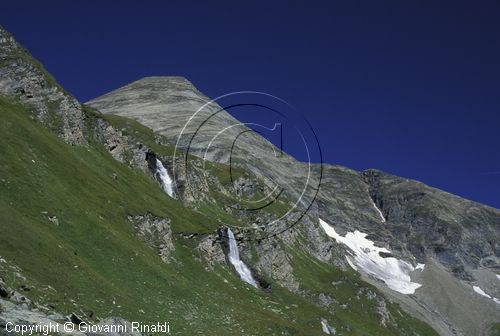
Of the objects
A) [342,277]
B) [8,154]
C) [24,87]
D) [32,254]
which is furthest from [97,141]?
[342,277]

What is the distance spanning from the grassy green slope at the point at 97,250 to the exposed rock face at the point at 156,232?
1.47 m

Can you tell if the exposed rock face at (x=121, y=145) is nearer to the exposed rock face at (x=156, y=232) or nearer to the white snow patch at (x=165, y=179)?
the white snow patch at (x=165, y=179)

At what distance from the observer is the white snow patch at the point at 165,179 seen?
400ft

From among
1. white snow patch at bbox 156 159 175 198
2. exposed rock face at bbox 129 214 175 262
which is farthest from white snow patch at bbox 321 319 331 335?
white snow patch at bbox 156 159 175 198

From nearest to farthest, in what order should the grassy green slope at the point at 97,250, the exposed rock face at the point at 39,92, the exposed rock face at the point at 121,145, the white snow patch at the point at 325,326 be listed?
the grassy green slope at the point at 97,250
the exposed rock face at the point at 39,92
the white snow patch at the point at 325,326
the exposed rock face at the point at 121,145

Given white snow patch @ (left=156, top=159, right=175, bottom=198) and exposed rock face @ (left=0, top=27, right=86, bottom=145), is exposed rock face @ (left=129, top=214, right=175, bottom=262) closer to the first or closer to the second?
exposed rock face @ (left=0, top=27, right=86, bottom=145)

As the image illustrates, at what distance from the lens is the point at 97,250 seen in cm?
5991

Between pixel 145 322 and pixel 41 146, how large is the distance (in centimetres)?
3527

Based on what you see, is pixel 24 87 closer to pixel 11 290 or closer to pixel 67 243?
pixel 67 243

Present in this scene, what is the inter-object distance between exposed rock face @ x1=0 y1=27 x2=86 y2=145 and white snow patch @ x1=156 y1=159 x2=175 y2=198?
25.3 meters

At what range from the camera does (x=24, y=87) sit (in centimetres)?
9656

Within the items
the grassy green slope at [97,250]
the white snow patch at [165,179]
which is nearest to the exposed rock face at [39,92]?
the grassy green slope at [97,250]

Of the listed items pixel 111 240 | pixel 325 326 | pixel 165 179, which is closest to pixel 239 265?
pixel 325 326

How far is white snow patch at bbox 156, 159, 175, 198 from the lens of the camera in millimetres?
122000
